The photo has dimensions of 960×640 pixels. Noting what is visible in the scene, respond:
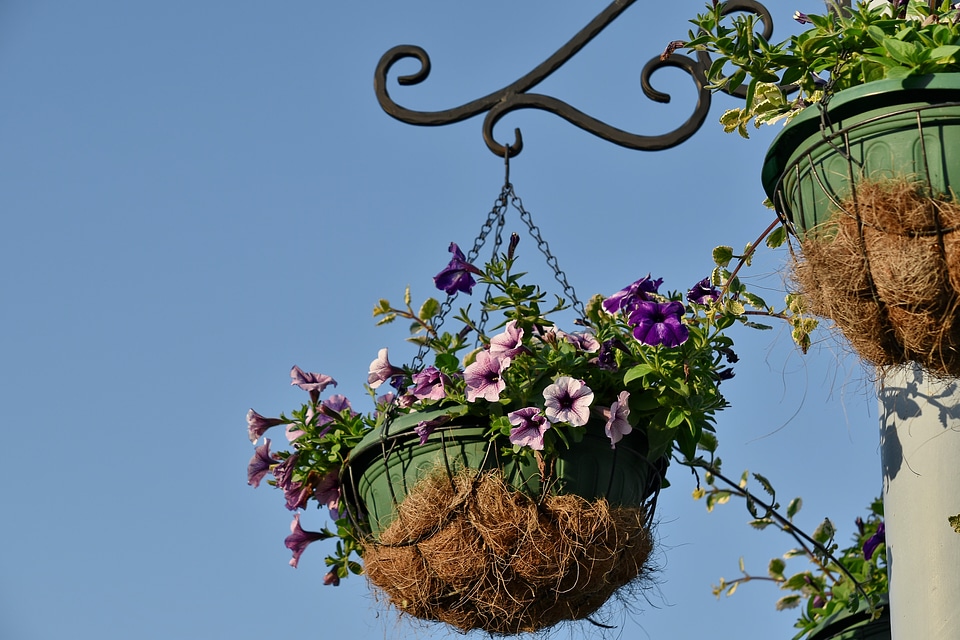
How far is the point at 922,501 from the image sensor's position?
2.78 meters

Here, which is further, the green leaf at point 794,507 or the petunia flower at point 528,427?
the green leaf at point 794,507

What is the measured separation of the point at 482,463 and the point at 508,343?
25cm

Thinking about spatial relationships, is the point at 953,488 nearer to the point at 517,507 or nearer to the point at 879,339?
the point at 879,339

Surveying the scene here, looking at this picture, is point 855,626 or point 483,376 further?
point 855,626

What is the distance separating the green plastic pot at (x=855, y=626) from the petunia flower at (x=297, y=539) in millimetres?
1237

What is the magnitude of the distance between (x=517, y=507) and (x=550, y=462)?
11cm

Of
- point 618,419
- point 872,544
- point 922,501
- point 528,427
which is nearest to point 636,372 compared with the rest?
point 618,419

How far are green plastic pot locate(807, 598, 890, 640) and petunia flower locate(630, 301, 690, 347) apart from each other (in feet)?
3.18

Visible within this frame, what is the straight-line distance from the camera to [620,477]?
111 inches

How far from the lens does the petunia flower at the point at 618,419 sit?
2.73 metres

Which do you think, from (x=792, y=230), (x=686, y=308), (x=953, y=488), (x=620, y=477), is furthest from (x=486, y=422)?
(x=953, y=488)

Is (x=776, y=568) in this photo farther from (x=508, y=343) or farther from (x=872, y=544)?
(x=508, y=343)

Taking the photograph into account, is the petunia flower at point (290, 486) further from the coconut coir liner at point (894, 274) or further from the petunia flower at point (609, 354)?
the coconut coir liner at point (894, 274)

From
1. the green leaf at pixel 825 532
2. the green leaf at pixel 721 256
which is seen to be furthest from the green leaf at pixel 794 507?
the green leaf at pixel 721 256
